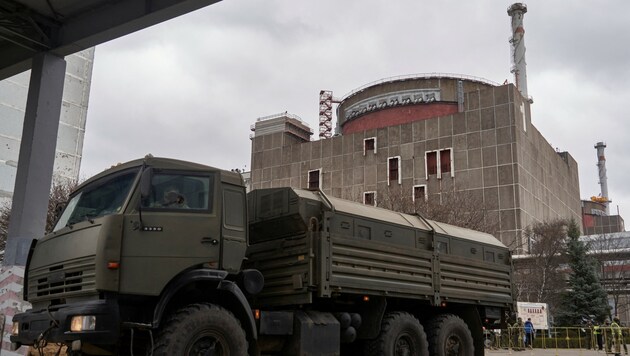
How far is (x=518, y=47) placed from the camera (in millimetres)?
63438

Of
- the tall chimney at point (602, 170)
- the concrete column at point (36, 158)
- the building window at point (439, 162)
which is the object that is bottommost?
the concrete column at point (36, 158)

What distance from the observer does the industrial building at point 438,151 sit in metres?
49.7

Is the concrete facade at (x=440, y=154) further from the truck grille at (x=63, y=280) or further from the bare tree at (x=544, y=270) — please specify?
the truck grille at (x=63, y=280)

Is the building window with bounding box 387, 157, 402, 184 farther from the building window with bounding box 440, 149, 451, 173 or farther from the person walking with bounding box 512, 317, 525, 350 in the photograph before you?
the person walking with bounding box 512, 317, 525, 350

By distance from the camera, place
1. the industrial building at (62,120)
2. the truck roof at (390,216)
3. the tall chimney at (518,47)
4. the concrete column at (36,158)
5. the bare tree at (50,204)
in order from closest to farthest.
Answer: the truck roof at (390,216) → the concrete column at (36,158) → the bare tree at (50,204) → the industrial building at (62,120) → the tall chimney at (518,47)

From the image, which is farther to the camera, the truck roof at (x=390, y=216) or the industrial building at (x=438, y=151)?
the industrial building at (x=438, y=151)

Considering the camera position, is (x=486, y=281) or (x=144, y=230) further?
(x=486, y=281)

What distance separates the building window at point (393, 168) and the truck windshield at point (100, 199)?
48888 millimetres

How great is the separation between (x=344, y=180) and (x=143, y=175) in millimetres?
52353

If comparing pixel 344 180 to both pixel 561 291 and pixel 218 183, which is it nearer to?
pixel 561 291

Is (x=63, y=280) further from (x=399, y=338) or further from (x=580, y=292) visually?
(x=580, y=292)

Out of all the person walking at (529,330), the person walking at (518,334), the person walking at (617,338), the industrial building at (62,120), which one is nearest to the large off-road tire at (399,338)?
the person walking at (617,338)

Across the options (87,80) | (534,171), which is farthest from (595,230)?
(87,80)

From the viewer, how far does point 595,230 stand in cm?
8725
